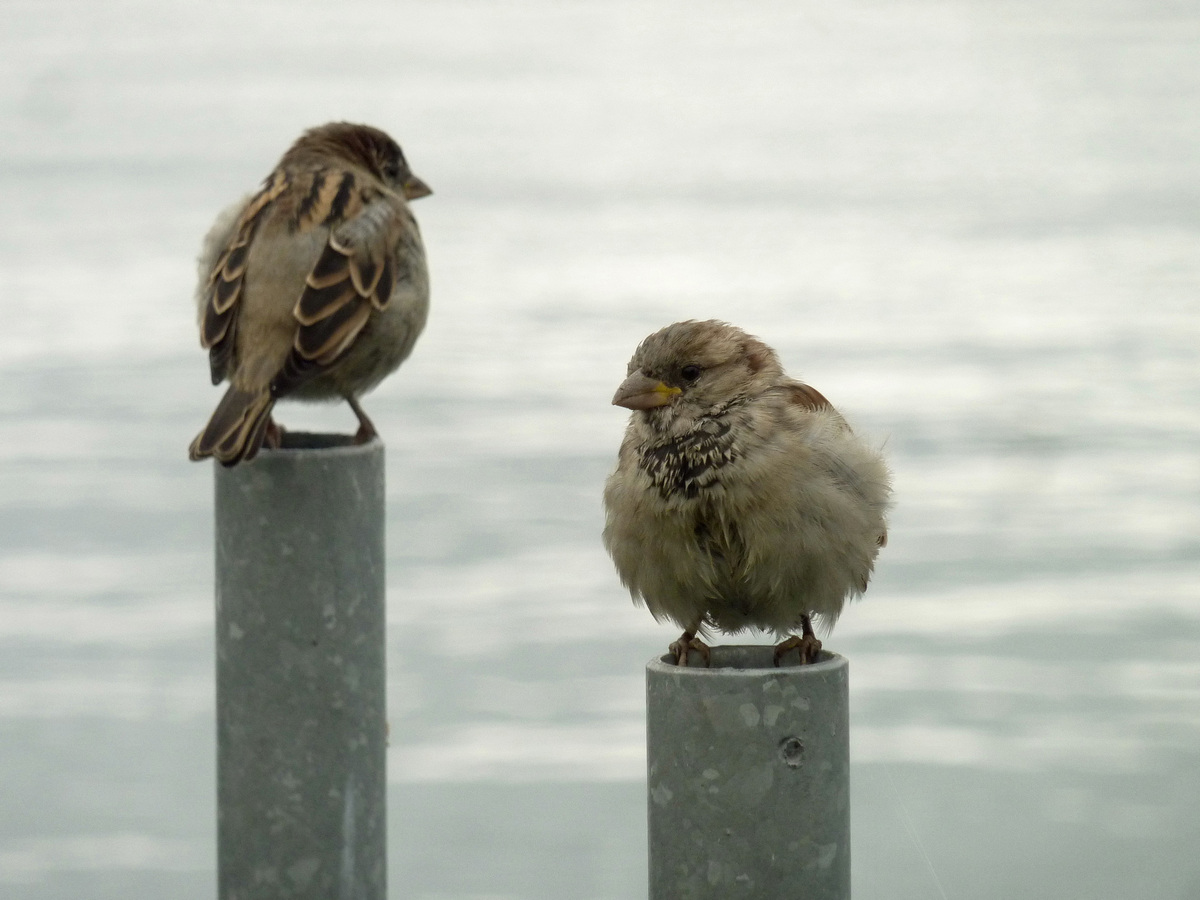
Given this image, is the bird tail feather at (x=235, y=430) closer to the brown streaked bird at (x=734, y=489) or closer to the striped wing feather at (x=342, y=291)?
the striped wing feather at (x=342, y=291)

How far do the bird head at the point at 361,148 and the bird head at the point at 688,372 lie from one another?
4.93 feet

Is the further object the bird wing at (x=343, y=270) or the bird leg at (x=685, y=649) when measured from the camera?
the bird wing at (x=343, y=270)

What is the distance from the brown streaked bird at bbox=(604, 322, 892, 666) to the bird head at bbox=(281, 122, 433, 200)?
1.51 metres

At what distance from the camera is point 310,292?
4.79 metres

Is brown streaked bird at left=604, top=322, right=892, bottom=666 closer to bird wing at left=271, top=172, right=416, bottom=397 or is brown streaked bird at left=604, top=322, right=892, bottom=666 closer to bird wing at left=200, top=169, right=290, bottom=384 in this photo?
bird wing at left=271, top=172, right=416, bottom=397

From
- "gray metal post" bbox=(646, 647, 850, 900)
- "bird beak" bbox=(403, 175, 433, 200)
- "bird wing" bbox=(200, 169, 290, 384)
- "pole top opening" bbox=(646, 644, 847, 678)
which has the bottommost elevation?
"gray metal post" bbox=(646, 647, 850, 900)

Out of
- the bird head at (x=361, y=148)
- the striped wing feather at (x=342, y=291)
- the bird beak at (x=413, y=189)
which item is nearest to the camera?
the striped wing feather at (x=342, y=291)

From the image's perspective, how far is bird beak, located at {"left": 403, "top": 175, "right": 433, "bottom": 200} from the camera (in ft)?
18.9

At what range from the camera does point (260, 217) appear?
5.01 meters

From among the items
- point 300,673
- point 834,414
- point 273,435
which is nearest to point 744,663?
point 834,414

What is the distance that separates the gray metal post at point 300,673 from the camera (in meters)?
4.35

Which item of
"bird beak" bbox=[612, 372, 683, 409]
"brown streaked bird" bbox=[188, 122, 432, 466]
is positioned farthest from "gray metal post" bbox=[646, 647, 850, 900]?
"brown streaked bird" bbox=[188, 122, 432, 466]

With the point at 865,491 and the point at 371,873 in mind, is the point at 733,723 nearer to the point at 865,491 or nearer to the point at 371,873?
the point at 865,491

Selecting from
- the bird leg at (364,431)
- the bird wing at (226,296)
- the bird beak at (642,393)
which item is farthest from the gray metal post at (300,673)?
the bird beak at (642,393)
